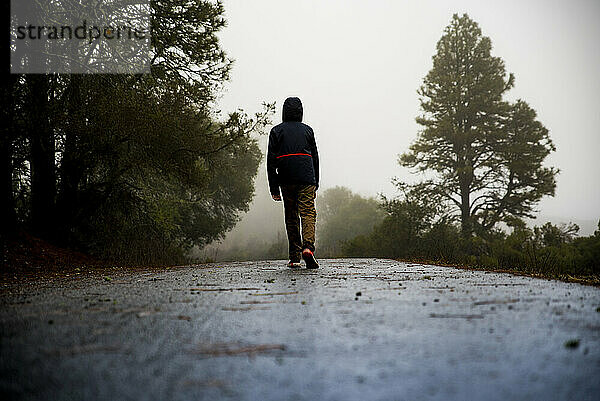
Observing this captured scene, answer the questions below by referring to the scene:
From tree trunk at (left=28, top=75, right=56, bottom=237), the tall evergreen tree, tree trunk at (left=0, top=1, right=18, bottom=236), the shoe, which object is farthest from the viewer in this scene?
the tall evergreen tree

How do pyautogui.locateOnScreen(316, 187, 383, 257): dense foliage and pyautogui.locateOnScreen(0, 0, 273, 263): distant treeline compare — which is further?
pyautogui.locateOnScreen(316, 187, 383, 257): dense foliage

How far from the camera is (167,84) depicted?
10.2 m

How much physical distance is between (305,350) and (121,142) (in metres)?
9.69

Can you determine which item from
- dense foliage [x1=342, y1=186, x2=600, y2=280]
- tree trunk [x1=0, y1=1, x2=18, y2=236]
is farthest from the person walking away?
dense foliage [x1=342, y1=186, x2=600, y2=280]

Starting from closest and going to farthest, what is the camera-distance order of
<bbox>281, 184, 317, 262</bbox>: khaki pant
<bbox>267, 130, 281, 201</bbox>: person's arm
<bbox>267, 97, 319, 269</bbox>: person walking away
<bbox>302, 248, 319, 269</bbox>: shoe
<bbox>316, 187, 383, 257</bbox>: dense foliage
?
1. <bbox>302, 248, 319, 269</bbox>: shoe
2. <bbox>281, 184, 317, 262</bbox>: khaki pant
3. <bbox>267, 97, 319, 269</bbox>: person walking away
4. <bbox>267, 130, 281, 201</bbox>: person's arm
5. <bbox>316, 187, 383, 257</bbox>: dense foliage

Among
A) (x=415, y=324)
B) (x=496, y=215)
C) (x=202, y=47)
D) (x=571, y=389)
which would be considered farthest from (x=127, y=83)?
(x=496, y=215)

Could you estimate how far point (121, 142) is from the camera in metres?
9.99

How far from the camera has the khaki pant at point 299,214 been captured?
6.30 m

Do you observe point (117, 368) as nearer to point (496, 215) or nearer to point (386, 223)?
point (386, 223)

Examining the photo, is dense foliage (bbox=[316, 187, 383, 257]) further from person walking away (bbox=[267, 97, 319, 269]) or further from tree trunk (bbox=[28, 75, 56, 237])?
person walking away (bbox=[267, 97, 319, 269])

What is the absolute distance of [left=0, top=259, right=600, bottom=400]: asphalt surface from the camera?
3.68 feet

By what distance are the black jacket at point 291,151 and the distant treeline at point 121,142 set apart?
163 inches

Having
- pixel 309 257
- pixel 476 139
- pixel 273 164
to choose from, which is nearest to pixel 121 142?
pixel 273 164

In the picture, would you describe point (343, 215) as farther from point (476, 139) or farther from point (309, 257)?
point (309, 257)
